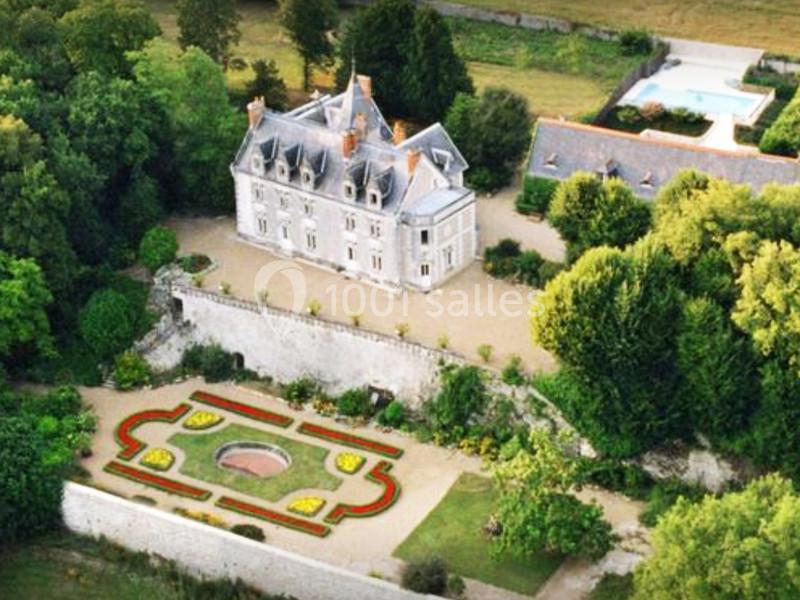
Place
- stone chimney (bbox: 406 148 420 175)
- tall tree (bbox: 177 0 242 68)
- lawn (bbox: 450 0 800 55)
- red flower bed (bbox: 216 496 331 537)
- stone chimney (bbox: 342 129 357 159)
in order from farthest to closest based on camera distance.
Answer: lawn (bbox: 450 0 800 55)
tall tree (bbox: 177 0 242 68)
stone chimney (bbox: 342 129 357 159)
stone chimney (bbox: 406 148 420 175)
red flower bed (bbox: 216 496 331 537)

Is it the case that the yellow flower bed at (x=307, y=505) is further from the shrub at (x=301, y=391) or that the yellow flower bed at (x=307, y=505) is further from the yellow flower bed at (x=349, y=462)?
the shrub at (x=301, y=391)

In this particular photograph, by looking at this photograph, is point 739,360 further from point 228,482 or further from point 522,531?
point 228,482

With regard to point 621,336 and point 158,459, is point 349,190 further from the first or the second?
point 621,336

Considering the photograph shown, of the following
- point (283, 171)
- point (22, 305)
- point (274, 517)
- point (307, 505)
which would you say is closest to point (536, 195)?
point (283, 171)

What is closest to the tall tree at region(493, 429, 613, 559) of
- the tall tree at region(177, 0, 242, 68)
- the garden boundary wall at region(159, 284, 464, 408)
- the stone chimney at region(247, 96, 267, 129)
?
the garden boundary wall at region(159, 284, 464, 408)

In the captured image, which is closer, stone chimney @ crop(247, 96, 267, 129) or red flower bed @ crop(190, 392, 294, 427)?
red flower bed @ crop(190, 392, 294, 427)

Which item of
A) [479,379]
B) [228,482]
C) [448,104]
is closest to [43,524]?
[228,482]

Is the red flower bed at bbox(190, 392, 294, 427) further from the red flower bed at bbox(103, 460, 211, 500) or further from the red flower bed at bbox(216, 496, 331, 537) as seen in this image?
the red flower bed at bbox(216, 496, 331, 537)
